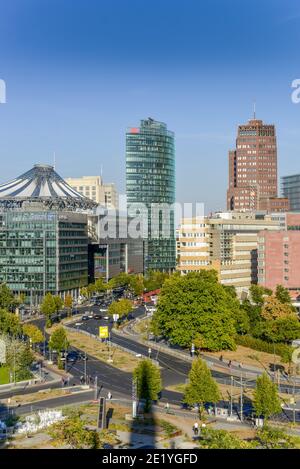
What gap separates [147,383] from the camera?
144ft

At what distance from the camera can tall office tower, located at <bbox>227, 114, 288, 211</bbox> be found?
178500 mm

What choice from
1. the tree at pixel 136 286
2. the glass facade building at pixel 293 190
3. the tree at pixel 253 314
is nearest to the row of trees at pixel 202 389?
the tree at pixel 253 314

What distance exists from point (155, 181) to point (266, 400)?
12687cm

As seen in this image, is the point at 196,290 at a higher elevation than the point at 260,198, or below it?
below

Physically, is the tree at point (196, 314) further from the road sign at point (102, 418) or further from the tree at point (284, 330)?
the road sign at point (102, 418)

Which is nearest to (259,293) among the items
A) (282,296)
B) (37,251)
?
(282,296)

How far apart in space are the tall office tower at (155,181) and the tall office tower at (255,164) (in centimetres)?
2174

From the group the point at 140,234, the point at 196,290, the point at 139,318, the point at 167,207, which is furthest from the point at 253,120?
the point at 196,290

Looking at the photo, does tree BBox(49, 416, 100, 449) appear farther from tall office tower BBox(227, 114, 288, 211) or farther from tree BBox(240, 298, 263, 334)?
tall office tower BBox(227, 114, 288, 211)

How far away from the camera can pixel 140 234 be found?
152 meters

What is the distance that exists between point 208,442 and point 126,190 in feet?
438

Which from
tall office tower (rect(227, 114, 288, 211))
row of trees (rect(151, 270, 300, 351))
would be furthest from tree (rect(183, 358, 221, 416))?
tall office tower (rect(227, 114, 288, 211))
